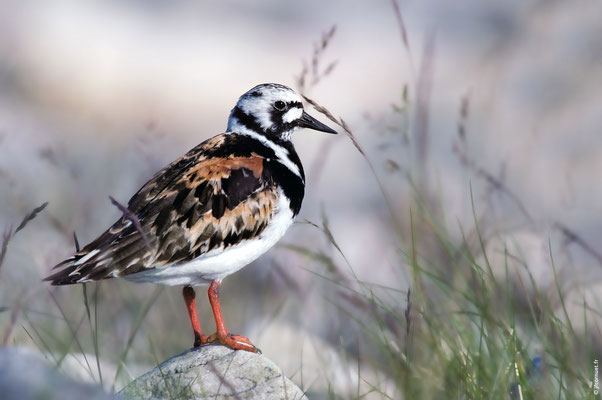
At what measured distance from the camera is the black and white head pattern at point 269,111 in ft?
17.0

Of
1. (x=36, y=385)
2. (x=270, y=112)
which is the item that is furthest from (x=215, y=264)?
(x=36, y=385)

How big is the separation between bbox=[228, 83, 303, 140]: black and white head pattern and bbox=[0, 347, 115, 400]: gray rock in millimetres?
2325

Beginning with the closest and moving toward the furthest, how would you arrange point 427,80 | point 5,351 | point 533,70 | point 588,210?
point 5,351 → point 427,80 → point 588,210 → point 533,70

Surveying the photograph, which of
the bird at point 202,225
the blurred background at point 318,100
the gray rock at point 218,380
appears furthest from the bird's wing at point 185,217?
the blurred background at point 318,100

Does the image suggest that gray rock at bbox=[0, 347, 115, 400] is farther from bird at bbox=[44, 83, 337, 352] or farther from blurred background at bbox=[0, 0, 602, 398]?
blurred background at bbox=[0, 0, 602, 398]

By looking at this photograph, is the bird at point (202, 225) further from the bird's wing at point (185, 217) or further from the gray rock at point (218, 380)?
the gray rock at point (218, 380)

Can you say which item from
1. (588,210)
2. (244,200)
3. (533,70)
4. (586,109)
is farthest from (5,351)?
(533,70)

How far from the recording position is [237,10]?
14828mm

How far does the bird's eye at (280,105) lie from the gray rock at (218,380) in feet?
5.08

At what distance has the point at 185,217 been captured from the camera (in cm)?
457

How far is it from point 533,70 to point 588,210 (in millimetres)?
3530

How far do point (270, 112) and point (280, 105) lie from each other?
7 centimetres

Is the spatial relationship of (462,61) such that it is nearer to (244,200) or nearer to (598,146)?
(598,146)

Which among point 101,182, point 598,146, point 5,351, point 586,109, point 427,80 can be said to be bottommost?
point 5,351
